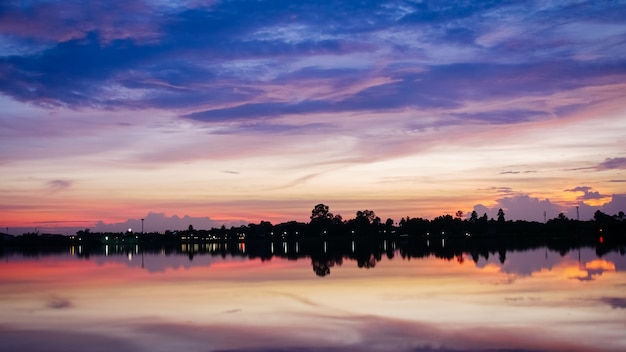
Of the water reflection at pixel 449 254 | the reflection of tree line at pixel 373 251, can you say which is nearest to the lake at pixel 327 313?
the water reflection at pixel 449 254

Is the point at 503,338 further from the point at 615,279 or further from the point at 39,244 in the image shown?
the point at 39,244

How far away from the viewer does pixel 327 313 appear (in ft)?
77.3

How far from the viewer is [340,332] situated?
1955 cm

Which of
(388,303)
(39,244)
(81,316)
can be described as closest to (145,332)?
(81,316)

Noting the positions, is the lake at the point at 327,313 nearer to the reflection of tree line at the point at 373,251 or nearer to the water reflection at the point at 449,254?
the water reflection at the point at 449,254

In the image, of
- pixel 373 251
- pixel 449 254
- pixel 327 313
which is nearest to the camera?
pixel 327 313

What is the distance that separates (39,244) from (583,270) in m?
176

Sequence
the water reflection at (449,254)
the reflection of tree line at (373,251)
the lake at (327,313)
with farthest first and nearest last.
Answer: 1. the reflection of tree line at (373,251)
2. the water reflection at (449,254)
3. the lake at (327,313)

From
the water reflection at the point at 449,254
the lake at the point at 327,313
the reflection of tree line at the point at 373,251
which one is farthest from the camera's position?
the reflection of tree line at the point at 373,251

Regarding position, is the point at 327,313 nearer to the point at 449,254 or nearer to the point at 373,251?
the point at 449,254

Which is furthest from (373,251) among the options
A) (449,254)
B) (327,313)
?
(327,313)

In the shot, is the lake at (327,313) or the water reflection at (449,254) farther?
the water reflection at (449,254)

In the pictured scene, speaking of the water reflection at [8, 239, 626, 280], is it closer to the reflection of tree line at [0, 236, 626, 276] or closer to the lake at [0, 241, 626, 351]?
the reflection of tree line at [0, 236, 626, 276]

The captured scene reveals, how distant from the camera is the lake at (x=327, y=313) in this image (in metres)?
18.1
